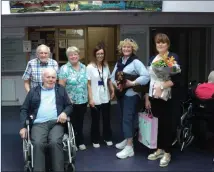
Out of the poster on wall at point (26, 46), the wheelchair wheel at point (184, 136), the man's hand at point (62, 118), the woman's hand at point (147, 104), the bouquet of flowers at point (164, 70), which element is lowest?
the wheelchair wheel at point (184, 136)

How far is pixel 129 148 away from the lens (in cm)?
462

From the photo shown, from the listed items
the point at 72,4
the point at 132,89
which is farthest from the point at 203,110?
the point at 72,4

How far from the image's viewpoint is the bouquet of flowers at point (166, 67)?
160 inches

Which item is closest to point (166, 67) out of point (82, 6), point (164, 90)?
point (164, 90)

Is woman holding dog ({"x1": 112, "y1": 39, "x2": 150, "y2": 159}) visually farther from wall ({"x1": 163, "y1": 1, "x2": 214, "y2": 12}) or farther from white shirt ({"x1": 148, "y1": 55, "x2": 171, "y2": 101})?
wall ({"x1": 163, "y1": 1, "x2": 214, "y2": 12})

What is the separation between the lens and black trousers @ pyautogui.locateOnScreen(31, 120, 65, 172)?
3732mm

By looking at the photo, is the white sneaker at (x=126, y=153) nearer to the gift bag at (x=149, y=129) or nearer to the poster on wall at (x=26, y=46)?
the gift bag at (x=149, y=129)

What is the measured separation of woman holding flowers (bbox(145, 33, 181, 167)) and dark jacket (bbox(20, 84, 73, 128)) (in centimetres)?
103

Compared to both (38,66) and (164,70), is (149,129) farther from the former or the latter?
(38,66)

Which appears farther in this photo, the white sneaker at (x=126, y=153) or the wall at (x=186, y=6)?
the wall at (x=186, y=6)

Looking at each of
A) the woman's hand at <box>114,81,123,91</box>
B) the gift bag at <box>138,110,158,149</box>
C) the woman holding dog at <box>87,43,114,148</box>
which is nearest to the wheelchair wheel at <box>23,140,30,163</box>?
the woman holding dog at <box>87,43,114,148</box>

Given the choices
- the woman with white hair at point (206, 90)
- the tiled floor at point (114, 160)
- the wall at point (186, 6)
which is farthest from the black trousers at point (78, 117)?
the wall at point (186, 6)

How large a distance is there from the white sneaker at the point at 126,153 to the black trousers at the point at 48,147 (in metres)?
1.00

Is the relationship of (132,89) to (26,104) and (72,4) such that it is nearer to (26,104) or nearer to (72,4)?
(26,104)
